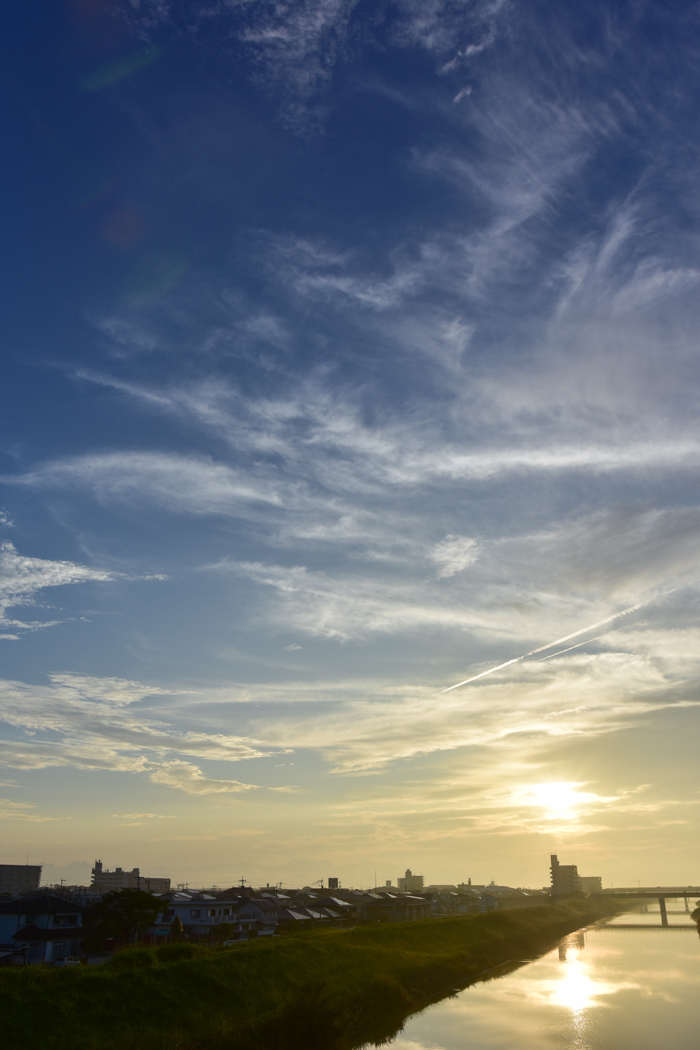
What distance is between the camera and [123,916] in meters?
50.0

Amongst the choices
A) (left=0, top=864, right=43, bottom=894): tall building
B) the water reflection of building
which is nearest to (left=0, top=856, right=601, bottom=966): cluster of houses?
(left=0, top=864, right=43, bottom=894): tall building

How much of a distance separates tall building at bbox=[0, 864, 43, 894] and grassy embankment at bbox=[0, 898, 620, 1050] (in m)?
90.4

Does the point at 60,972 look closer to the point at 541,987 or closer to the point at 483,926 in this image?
the point at 541,987

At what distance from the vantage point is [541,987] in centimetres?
5391

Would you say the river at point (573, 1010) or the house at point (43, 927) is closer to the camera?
the river at point (573, 1010)

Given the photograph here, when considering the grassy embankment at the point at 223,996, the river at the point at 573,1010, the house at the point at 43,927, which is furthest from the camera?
the house at the point at 43,927

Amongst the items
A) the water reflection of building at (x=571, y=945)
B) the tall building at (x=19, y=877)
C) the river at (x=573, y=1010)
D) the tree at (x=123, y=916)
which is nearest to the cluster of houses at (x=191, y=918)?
the tree at (x=123, y=916)

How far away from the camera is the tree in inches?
1922

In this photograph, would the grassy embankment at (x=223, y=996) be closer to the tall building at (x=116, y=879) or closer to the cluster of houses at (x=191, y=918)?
the cluster of houses at (x=191, y=918)

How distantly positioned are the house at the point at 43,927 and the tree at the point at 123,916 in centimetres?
125

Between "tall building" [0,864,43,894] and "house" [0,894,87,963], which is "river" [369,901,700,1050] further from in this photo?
"tall building" [0,864,43,894]

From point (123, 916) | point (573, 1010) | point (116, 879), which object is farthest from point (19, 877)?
point (573, 1010)

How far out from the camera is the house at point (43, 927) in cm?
4566

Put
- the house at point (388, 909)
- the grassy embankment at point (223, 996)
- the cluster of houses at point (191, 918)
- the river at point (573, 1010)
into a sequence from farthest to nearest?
1. the house at point (388, 909)
2. the cluster of houses at point (191, 918)
3. the river at point (573, 1010)
4. the grassy embankment at point (223, 996)
